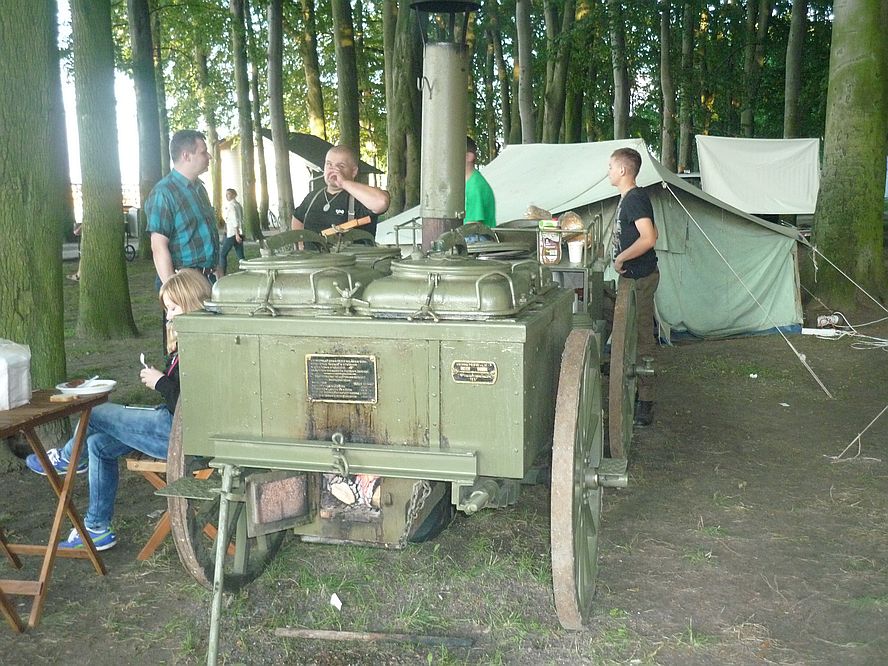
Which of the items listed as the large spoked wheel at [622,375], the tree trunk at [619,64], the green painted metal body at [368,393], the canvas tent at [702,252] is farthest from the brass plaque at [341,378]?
the tree trunk at [619,64]

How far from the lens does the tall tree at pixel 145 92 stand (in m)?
12.4

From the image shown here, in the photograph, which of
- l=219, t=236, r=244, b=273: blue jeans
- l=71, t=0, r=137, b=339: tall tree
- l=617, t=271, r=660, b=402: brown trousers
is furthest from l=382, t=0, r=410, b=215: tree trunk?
l=617, t=271, r=660, b=402: brown trousers

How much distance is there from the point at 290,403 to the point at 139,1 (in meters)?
11.3

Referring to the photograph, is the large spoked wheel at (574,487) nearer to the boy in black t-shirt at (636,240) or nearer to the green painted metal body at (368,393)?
the green painted metal body at (368,393)

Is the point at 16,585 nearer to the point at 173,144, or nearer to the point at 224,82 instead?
the point at 173,144

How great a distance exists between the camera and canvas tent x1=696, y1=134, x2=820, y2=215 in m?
14.7

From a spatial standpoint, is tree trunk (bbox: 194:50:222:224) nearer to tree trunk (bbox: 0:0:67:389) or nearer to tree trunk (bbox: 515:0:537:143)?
tree trunk (bbox: 515:0:537:143)

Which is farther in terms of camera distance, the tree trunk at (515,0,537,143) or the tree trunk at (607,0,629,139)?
the tree trunk at (607,0,629,139)

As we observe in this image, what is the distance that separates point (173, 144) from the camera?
5.25 m

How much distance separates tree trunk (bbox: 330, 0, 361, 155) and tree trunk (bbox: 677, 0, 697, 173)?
364 inches

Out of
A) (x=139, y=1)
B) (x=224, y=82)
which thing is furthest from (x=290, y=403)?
(x=224, y=82)

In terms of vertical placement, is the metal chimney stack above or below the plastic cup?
above

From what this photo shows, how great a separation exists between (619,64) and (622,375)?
1606cm

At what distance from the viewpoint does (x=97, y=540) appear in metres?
4.09
